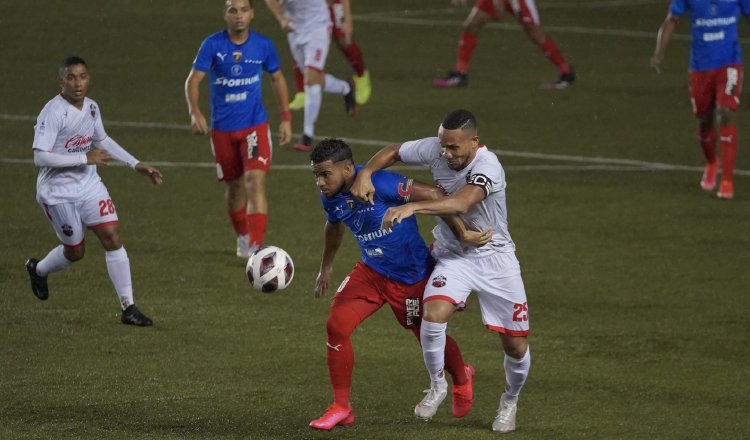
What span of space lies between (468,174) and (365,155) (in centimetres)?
931

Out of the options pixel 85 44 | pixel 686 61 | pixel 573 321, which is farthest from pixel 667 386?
pixel 85 44

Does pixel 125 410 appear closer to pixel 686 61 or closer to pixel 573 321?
pixel 573 321

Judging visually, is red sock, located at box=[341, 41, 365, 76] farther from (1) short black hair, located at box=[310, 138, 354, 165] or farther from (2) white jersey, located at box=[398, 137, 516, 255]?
(1) short black hair, located at box=[310, 138, 354, 165]

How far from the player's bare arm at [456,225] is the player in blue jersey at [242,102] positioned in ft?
14.8

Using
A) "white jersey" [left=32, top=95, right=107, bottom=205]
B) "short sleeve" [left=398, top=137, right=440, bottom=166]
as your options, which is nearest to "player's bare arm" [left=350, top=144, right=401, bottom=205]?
"short sleeve" [left=398, top=137, right=440, bottom=166]

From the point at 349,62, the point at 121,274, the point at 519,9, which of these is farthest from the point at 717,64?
the point at 121,274

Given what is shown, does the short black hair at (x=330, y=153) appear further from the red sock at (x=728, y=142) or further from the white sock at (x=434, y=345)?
the red sock at (x=728, y=142)

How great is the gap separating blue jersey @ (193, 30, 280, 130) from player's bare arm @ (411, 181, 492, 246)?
4.78 m

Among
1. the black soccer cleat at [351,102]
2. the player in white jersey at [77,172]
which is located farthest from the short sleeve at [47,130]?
the black soccer cleat at [351,102]

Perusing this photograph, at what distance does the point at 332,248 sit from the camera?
29.6 ft

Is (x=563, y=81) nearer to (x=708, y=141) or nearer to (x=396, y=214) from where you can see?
(x=708, y=141)

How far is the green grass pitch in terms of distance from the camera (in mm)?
9078

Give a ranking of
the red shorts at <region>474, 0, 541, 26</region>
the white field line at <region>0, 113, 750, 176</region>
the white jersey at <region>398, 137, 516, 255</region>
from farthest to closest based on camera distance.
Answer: the red shorts at <region>474, 0, 541, 26</region>, the white field line at <region>0, 113, 750, 176</region>, the white jersey at <region>398, 137, 516, 255</region>

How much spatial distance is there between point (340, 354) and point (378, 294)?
1.53ft
